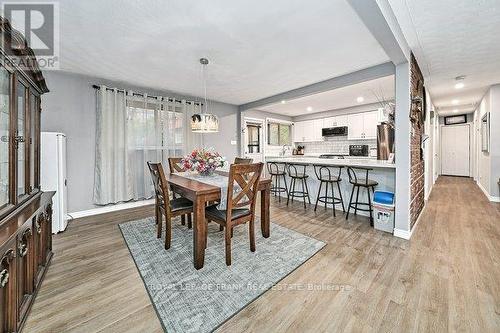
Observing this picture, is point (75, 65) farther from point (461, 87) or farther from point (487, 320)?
point (461, 87)

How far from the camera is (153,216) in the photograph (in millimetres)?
3607

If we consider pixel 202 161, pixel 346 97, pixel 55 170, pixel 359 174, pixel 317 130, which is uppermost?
pixel 346 97

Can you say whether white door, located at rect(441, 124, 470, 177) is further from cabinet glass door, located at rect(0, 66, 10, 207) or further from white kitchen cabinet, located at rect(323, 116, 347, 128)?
cabinet glass door, located at rect(0, 66, 10, 207)

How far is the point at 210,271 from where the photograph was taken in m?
2.02

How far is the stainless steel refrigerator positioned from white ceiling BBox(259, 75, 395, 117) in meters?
0.86

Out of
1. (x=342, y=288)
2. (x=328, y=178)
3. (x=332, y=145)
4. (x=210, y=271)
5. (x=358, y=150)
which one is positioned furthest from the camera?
(x=332, y=145)

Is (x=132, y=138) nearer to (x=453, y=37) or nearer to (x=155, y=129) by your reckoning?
(x=155, y=129)

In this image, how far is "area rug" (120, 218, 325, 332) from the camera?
4.97 feet

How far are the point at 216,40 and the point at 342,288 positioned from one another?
2.83 metres

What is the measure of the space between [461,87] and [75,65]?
7022 millimetres

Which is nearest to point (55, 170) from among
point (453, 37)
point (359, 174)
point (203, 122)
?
point (203, 122)

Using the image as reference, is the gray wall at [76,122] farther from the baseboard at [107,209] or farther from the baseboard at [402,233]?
the baseboard at [402,233]

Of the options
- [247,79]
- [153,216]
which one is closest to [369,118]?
[247,79]

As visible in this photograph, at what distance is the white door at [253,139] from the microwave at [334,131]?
76.7 inches
